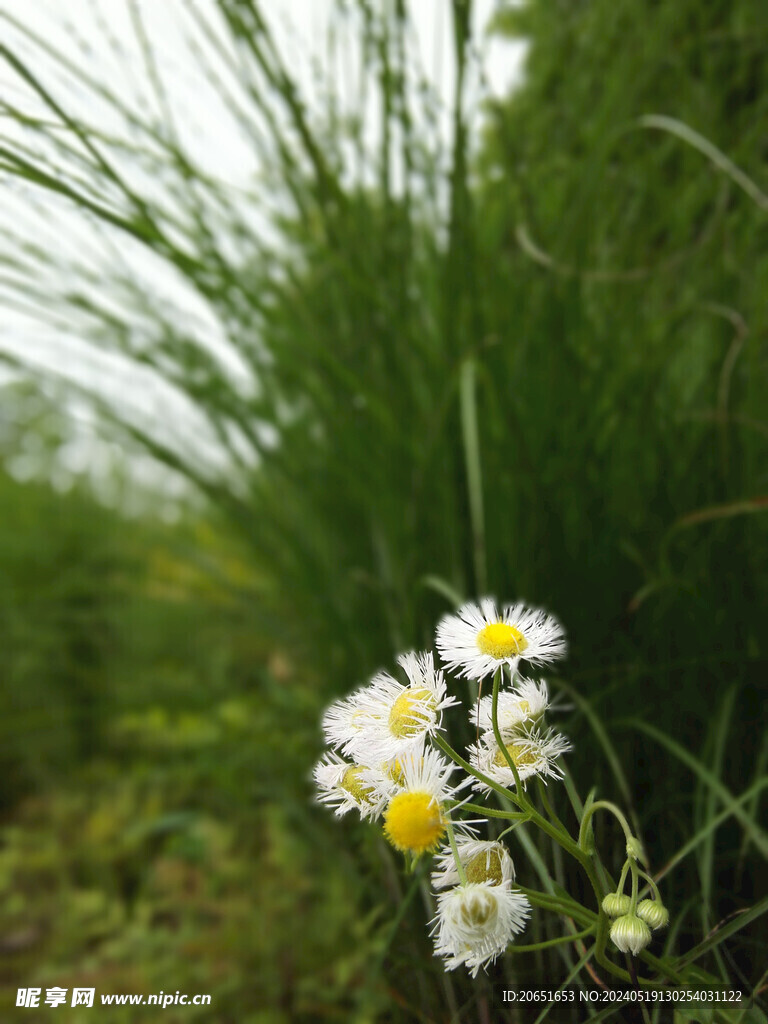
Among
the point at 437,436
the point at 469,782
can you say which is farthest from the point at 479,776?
the point at 437,436

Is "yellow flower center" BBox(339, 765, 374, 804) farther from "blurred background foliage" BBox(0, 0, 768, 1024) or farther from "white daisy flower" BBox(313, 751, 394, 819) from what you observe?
"blurred background foliage" BBox(0, 0, 768, 1024)

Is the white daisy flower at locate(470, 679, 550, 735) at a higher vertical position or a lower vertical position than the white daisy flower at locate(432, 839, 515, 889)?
higher

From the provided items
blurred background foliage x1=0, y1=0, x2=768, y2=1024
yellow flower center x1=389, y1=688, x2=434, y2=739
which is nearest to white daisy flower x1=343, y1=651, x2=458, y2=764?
yellow flower center x1=389, y1=688, x2=434, y2=739

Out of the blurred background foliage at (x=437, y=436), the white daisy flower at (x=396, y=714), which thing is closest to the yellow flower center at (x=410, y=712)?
the white daisy flower at (x=396, y=714)

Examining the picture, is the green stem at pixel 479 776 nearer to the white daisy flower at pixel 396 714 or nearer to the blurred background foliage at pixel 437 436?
the white daisy flower at pixel 396 714

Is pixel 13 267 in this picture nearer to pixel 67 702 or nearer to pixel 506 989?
pixel 506 989

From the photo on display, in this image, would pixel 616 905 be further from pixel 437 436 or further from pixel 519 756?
pixel 437 436
